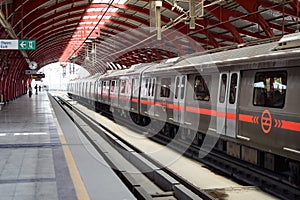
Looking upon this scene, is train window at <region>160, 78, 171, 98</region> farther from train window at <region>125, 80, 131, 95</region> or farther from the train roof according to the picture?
train window at <region>125, 80, 131, 95</region>

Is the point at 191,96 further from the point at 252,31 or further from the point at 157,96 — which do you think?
the point at 252,31

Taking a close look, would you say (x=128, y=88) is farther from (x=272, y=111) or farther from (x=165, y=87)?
(x=272, y=111)

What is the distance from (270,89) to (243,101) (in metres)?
1.06

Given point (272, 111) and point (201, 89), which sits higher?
point (201, 89)

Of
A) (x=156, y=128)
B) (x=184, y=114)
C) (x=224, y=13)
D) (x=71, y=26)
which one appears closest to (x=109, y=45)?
(x=71, y=26)

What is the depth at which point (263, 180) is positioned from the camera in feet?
29.1

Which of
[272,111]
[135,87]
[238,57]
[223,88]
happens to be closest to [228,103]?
[223,88]

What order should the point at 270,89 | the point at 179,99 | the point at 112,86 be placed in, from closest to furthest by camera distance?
1. the point at 270,89
2. the point at 179,99
3. the point at 112,86

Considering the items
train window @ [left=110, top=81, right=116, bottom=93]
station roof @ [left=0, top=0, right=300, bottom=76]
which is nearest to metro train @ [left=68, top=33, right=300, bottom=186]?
station roof @ [left=0, top=0, right=300, bottom=76]

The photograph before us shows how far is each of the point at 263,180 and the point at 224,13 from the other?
18525 millimetres

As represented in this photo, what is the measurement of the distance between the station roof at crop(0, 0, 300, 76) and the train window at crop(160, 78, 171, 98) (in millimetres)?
4676

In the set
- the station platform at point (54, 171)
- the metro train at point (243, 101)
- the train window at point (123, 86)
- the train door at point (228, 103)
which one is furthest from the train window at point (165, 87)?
the train window at point (123, 86)

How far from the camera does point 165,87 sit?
600 inches

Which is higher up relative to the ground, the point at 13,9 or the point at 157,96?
the point at 13,9
